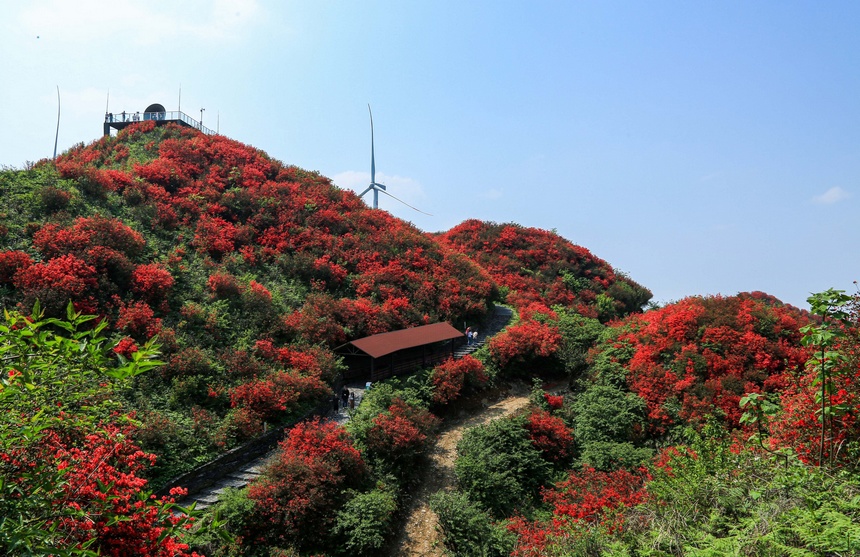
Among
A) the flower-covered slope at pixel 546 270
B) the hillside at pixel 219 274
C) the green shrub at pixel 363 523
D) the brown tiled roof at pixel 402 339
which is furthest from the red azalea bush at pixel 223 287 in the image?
the flower-covered slope at pixel 546 270

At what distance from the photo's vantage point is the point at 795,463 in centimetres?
748

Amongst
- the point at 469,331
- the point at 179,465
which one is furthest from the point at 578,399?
the point at 179,465

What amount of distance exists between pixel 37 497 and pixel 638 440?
774 inches

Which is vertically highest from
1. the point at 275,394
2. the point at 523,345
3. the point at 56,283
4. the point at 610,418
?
the point at 56,283

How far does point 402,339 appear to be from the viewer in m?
25.0

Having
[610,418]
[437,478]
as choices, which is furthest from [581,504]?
[437,478]

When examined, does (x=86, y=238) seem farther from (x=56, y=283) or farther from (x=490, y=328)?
(x=490, y=328)

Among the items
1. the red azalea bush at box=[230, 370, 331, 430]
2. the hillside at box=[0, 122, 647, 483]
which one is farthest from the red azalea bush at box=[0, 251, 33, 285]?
the red azalea bush at box=[230, 370, 331, 430]

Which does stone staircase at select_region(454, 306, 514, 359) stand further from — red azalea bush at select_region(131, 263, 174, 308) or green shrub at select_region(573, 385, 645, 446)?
red azalea bush at select_region(131, 263, 174, 308)

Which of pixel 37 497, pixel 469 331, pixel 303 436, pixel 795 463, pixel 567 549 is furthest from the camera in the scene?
pixel 469 331

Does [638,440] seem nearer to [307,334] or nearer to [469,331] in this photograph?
[469,331]

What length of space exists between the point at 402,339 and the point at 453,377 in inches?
136

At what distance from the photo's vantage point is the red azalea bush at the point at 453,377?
74.7ft

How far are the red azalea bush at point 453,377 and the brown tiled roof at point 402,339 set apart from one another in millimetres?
1666
